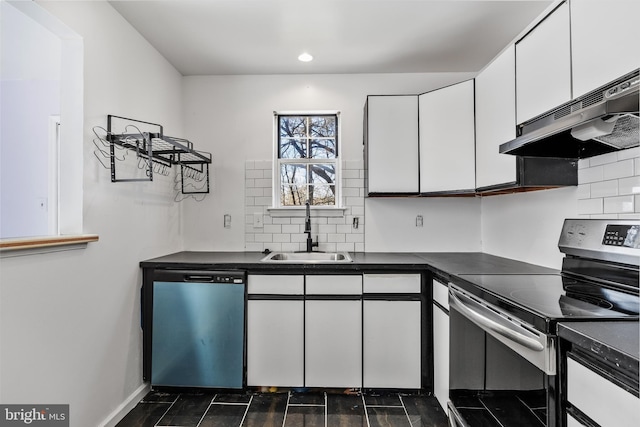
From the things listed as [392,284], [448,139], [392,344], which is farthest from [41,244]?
[448,139]

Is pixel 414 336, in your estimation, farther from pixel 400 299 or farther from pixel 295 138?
pixel 295 138

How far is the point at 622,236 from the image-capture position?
1279mm

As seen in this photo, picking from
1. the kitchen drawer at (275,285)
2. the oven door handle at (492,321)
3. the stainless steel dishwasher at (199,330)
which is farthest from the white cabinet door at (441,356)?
the stainless steel dishwasher at (199,330)

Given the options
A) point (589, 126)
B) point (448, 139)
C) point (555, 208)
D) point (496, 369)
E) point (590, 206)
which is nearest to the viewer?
point (589, 126)

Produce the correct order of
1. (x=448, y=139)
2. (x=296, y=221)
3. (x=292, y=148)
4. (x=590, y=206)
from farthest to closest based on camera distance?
(x=292, y=148)
(x=296, y=221)
(x=448, y=139)
(x=590, y=206)

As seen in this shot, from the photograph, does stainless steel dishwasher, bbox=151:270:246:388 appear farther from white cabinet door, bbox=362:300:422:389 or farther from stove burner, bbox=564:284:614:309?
stove burner, bbox=564:284:614:309

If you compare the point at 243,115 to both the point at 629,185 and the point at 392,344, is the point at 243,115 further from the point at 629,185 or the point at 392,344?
the point at 629,185

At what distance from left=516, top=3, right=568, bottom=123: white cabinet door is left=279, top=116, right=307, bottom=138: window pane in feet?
5.56

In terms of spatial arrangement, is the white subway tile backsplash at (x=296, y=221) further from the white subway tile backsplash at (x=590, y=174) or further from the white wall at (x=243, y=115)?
the white subway tile backsplash at (x=590, y=174)

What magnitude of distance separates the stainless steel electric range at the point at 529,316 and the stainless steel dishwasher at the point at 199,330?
1.33 meters

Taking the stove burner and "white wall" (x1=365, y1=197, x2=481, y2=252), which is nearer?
the stove burner

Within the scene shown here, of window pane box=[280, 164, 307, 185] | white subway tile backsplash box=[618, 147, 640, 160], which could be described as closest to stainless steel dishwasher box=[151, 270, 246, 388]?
window pane box=[280, 164, 307, 185]

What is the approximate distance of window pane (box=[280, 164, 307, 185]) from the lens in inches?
112

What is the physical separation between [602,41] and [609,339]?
1123mm
